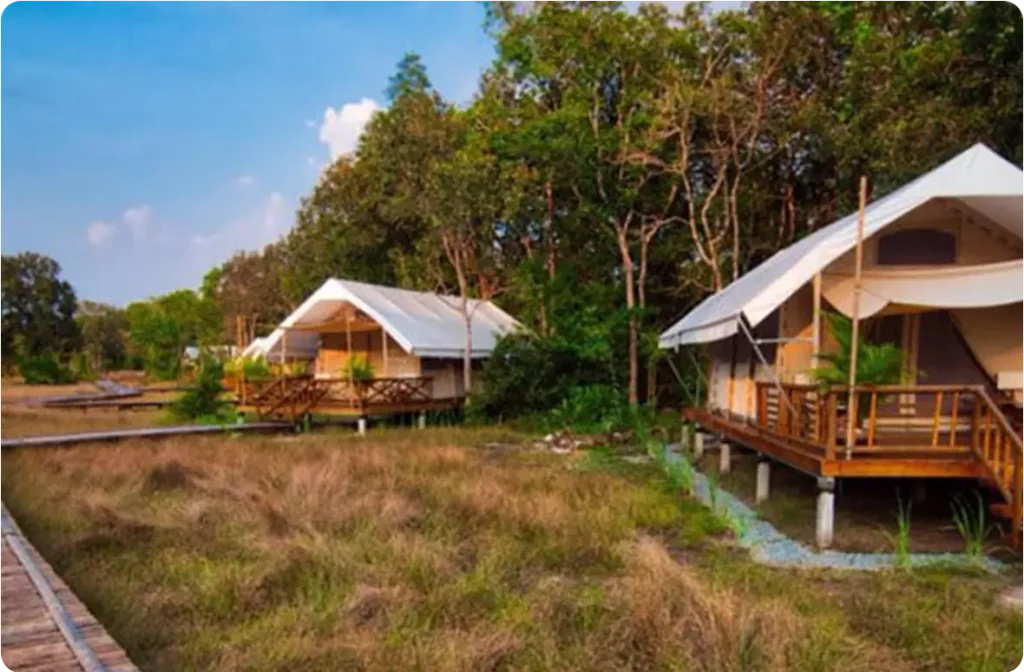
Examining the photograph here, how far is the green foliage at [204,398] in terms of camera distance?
61.5 feet

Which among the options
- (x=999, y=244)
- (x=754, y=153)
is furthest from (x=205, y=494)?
(x=754, y=153)

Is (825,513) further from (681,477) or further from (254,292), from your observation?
(254,292)

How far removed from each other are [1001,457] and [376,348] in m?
15.0

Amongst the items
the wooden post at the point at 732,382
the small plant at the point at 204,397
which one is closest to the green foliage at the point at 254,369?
the small plant at the point at 204,397

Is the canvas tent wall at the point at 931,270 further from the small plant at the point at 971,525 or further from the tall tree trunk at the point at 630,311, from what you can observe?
the tall tree trunk at the point at 630,311

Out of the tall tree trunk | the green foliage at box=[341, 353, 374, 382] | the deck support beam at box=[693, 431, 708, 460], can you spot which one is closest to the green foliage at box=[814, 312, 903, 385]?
the deck support beam at box=[693, 431, 708, 460]

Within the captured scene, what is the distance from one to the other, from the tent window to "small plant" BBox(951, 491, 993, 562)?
2720 millimetres

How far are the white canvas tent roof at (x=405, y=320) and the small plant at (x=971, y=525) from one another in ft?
36.5

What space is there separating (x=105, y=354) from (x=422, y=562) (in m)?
53.3

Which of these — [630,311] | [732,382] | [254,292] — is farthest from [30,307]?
[732,382]

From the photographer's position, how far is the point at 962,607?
200 inches

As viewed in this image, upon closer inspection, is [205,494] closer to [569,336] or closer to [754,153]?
[569,336]

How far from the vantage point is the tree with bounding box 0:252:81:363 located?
36.0 metres

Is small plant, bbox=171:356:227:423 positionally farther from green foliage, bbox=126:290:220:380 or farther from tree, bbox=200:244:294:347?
tree, bbox=200:244:294:347
